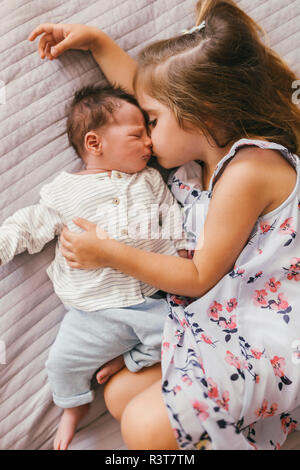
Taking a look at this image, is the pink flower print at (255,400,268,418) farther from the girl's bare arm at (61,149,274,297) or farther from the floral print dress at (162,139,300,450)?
the girl's bare arm at (61,149,274,297)

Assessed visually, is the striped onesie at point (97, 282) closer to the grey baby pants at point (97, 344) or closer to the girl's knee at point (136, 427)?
the grey baby pants at point (97, 344)

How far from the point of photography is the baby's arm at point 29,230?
2.97ft

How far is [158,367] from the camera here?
0.97 metres

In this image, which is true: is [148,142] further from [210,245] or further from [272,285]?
[272,285]

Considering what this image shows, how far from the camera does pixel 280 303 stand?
90 cm

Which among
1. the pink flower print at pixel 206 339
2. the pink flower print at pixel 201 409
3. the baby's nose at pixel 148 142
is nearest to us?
the pink flower print at pixel 201 409

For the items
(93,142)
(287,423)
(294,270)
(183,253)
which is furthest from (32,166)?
(287,423)

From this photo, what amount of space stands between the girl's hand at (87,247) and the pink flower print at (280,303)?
14.2 inches

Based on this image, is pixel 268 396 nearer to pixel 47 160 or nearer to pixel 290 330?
pixel 290 330

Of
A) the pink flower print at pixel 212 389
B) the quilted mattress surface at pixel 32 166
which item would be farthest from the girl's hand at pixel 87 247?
the pink flower print at pixel 212 389

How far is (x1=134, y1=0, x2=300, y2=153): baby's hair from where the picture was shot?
863 mm

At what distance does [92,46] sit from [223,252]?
567 millimetres

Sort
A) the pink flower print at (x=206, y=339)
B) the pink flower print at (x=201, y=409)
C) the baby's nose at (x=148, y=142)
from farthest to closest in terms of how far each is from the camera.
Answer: the baby's nose at (x=148, y=142) < the pink flower print at (x=206, y=339) < the pink flower print at (x=201, y=409)
